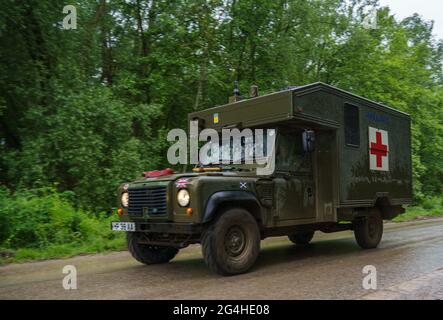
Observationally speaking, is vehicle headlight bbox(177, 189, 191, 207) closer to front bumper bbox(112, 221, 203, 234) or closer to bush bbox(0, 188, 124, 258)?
front bumper bbox(112, 221, 203, 234)

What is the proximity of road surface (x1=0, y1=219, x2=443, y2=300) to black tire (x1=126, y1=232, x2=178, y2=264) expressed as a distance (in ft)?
0.64

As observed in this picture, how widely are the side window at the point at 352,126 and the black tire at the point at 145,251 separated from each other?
13.1ft

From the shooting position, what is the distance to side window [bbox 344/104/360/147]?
8.76m

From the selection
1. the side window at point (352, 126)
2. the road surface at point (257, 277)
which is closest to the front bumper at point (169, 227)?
the road surface at point (257, 277)

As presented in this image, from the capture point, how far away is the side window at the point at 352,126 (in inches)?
345

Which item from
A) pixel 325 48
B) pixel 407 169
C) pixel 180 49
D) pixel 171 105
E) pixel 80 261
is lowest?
pixel 80 261

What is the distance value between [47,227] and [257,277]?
17.8 ft

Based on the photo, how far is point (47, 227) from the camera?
9844 mm

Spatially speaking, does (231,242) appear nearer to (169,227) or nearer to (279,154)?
(169,227)

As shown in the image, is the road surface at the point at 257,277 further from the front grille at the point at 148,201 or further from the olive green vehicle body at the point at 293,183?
the front grille at the point at 148,201
